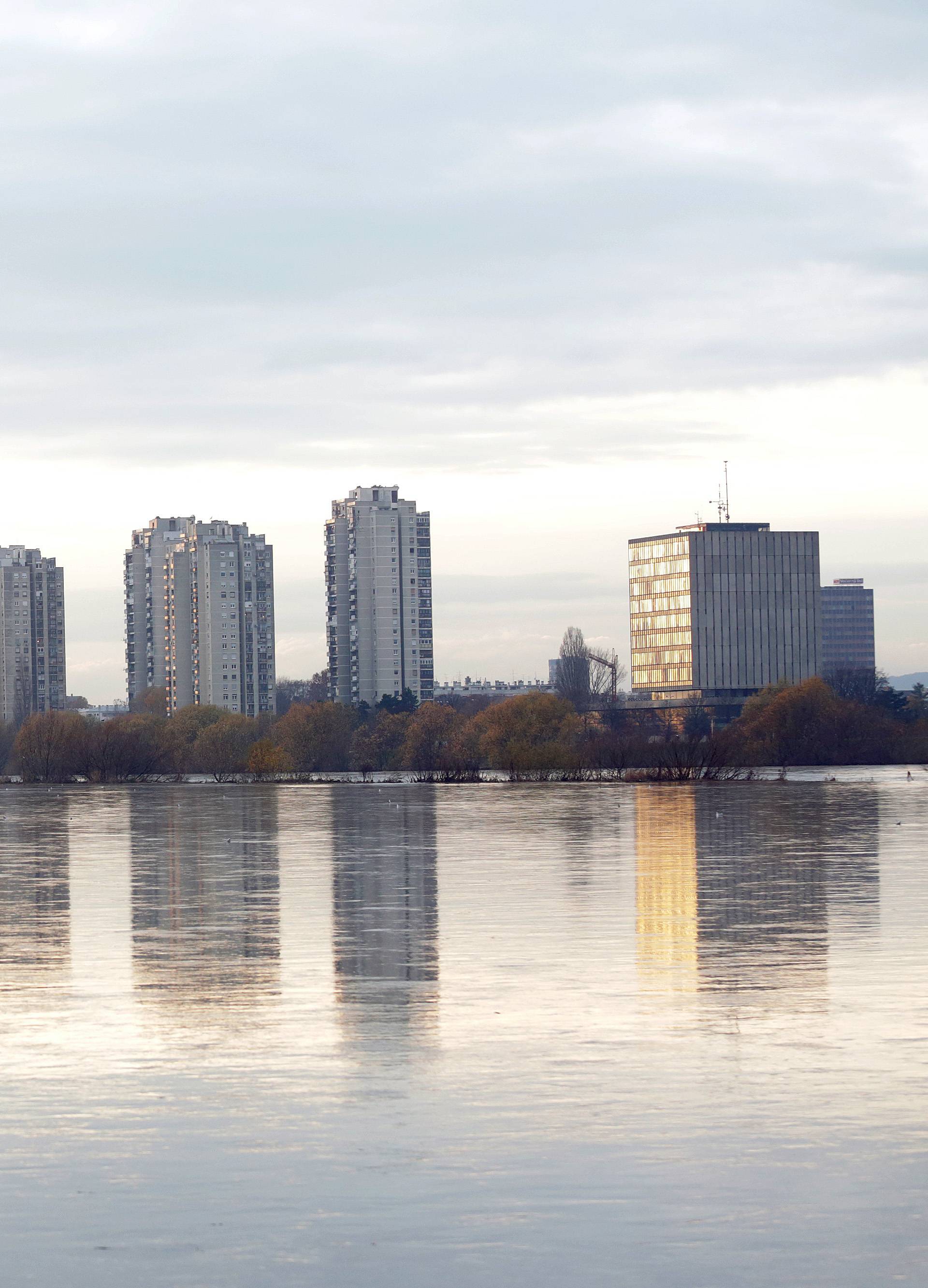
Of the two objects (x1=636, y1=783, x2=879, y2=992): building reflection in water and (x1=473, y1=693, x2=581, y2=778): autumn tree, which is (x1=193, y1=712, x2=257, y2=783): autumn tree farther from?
(x1=636, y1=783, x2=879, y2=992): building reflection in water

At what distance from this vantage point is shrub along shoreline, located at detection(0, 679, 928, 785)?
286 ft

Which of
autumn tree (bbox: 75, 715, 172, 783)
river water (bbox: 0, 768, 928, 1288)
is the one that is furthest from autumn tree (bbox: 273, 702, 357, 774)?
river water (bbox: 0, 768, 928, 1288)

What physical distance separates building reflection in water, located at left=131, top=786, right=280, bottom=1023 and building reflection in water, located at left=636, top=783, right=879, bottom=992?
3285mm

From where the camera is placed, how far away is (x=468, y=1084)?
9.02 metres

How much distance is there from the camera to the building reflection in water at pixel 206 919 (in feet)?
41.8

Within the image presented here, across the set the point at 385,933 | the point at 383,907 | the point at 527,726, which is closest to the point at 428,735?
the point at 527,726

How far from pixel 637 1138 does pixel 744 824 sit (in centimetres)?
3049

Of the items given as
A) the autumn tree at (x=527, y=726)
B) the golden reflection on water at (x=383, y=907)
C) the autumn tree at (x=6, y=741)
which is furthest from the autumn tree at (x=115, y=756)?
the golden reflection on water at (x=383, y=907)

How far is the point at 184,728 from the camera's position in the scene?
133750 mm

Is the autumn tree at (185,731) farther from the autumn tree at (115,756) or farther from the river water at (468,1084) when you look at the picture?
the river water at (468,1084)

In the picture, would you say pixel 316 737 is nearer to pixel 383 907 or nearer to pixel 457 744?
pixel 457 744

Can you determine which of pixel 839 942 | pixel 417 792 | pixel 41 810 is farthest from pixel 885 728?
pixel 839 942

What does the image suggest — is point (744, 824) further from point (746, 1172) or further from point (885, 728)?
point (885, 728)

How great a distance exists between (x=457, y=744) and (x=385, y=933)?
90.6 meters
